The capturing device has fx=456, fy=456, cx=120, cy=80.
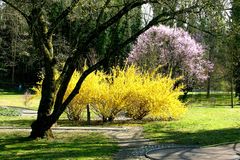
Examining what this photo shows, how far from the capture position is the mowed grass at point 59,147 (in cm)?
1148

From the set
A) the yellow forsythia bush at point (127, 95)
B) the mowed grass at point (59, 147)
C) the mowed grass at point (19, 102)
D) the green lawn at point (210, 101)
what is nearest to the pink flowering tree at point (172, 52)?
the green lawn at point (210, 101)

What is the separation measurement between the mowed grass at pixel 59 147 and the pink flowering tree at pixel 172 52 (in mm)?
26161

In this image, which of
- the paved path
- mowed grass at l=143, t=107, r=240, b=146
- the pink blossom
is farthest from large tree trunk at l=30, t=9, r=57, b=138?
the pink blossom

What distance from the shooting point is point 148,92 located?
69.0 ft

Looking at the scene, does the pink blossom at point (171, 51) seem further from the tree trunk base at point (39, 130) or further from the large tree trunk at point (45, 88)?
the tree trunk base at point (39, 130)

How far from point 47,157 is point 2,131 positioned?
6.18m

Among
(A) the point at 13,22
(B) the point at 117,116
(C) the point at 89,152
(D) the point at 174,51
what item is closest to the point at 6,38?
(D) the point at 174,51

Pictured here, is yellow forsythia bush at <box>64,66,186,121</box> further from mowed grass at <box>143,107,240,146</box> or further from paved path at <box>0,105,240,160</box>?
paved path at <box>0,105,240,160</box>

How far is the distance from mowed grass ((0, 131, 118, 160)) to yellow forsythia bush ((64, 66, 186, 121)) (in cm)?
476

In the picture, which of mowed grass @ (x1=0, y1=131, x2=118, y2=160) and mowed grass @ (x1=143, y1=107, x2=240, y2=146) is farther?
mowed grass @ (x1=143, y1=107, x2=240, y2=146)

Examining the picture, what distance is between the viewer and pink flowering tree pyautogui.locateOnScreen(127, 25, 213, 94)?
41625 mm

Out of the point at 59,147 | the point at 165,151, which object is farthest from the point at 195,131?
the point at 59,147

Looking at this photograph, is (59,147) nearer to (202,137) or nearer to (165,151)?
(165,151)

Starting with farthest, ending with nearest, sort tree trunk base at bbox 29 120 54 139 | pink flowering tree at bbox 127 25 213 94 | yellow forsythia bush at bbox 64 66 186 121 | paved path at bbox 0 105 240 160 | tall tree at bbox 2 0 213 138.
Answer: pink flowering tree at bbox 127 25 213 94
yellow forsythia bush at bbox 64 66 186 121
tree trunk base at bbox 29 120 54 139
tall tree at bbox 2 0 213 138
paved path at bbox 0 105 240 160
